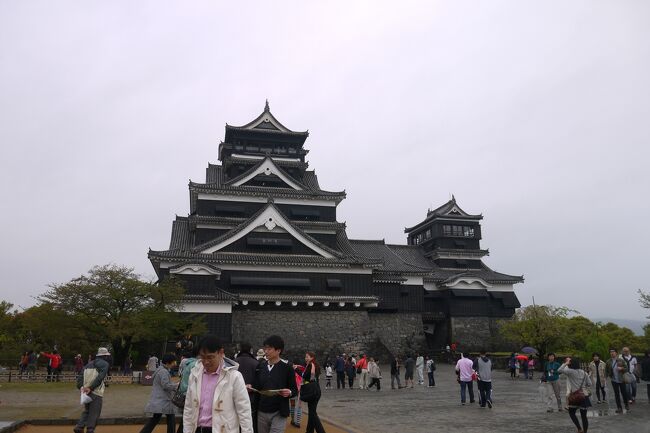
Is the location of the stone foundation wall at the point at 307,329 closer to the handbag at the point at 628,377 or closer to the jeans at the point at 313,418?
the handbag at the point at 628,377

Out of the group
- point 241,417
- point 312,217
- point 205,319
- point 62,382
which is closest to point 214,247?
point 205,319

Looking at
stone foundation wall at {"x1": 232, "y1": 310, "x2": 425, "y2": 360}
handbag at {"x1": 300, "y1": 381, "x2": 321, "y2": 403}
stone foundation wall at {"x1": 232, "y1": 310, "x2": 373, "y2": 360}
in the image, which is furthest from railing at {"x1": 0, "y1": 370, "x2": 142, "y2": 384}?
handbag at {"x1": 300, "y1": 381, "x2": 321, "y2": 403}

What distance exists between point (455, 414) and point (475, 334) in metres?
28.5

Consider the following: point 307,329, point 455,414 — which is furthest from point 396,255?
point 455,414

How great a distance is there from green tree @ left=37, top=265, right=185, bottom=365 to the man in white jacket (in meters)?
19.1

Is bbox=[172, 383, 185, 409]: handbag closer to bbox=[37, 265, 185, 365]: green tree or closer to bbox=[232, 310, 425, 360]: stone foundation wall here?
bbox=[37, 265, 185, 365]: green tree

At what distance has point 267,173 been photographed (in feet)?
120

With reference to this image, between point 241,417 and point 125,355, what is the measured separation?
70.6 ft

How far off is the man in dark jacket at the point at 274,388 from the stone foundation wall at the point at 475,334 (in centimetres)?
3518

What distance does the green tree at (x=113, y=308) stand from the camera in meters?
22.5

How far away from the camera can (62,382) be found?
2109 cm

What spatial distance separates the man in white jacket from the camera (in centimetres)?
448

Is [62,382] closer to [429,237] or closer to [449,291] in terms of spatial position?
[449,291]

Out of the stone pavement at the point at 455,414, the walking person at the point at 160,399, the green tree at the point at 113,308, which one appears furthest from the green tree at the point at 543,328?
the walking person at the point at 160,399
